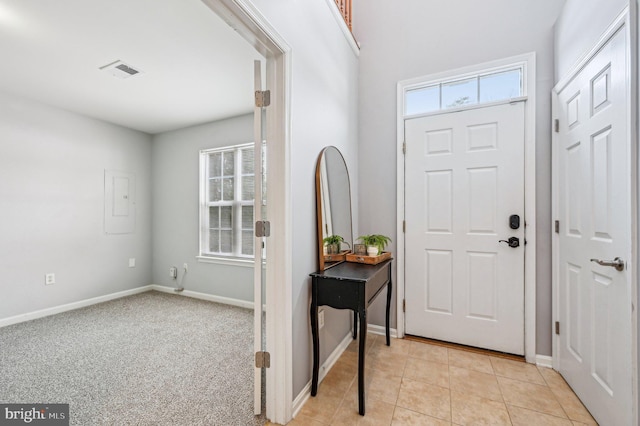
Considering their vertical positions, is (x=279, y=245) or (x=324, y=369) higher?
(x=279, y=245)

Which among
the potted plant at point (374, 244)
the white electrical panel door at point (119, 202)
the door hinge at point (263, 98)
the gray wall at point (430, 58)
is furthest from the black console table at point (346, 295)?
the white electrical panel door at point (119, 202)

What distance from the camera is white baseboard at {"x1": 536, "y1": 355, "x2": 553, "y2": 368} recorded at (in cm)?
209

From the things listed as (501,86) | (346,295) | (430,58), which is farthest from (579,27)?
(346,295)

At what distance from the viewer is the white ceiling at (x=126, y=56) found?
6.19 feet

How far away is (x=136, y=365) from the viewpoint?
216 cm

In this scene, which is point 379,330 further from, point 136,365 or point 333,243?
point 136,365

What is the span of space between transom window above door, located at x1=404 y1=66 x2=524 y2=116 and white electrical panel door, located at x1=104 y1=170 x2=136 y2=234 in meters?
4.02

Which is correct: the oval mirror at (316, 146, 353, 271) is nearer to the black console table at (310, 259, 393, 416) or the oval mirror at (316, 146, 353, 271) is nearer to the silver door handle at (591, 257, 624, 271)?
the black console table at (310, 259, 393, 416)

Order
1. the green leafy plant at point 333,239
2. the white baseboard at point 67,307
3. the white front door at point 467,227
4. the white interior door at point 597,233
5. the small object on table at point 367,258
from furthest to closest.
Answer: the white baseboard at point 67,307
the white front door at point 467,227
the small object on table at point 367,258
the green leafy plant at point 333,239
the white interior door at point 597,233

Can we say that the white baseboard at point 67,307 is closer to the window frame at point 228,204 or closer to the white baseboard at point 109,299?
the white baseboard at point 109,299

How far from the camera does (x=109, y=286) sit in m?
3.90

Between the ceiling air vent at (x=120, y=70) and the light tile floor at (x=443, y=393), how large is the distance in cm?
313

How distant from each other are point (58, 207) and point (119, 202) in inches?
27.9

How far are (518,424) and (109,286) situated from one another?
4.72 m
